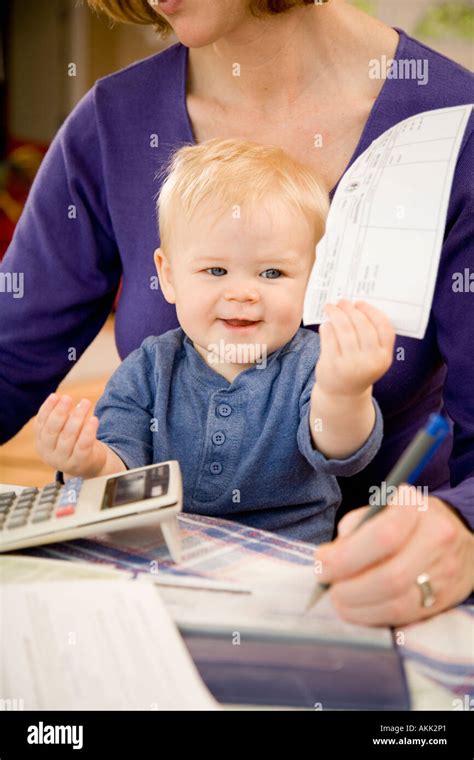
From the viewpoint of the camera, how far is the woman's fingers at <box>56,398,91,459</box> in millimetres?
887

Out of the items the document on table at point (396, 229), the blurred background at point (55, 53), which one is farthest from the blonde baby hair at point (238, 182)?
the blurred background at point (55, 53)

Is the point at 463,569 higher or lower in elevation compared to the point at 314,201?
lower

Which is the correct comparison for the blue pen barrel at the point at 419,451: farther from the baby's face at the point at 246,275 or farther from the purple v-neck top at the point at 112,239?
the purple v-neck top at the point at 112,239

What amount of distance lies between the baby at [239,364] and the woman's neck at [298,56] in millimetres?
162

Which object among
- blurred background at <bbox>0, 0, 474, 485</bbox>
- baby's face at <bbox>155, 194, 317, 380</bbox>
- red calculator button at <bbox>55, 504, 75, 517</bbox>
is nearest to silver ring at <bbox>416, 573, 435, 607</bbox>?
red calculator button at <bbox>55, 504, 75, 517</bbox>

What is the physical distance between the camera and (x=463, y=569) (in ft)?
2.42

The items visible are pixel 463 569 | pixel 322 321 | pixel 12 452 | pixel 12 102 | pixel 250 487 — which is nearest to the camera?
pixel 463 569

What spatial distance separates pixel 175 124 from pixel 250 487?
0.50 meters

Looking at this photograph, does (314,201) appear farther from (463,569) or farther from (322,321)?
(463,569)

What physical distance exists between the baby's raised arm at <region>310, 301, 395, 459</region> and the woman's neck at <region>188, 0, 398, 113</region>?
18.7 inches

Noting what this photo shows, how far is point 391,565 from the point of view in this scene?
67cm

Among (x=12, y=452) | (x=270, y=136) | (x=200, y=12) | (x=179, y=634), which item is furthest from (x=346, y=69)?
(x=12, y=452)
